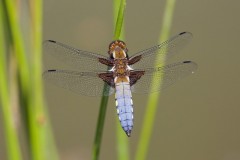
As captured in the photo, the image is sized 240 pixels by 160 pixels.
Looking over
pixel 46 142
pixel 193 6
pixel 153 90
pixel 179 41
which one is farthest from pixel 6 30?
pixel 193 6

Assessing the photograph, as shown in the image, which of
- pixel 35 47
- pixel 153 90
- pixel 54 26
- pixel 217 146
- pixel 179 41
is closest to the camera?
pixel 35 47

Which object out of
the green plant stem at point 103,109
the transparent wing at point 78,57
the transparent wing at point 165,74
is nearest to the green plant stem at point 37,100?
the green plant stem at point 103,109

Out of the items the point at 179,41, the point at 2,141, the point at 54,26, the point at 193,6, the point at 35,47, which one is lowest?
the point at 2,141

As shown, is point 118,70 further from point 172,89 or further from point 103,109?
point 172,89

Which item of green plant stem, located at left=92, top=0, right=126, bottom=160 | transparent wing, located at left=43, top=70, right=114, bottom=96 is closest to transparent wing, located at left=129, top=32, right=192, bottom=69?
transparent wing, located at left=43, top=70, right=114, bottom=96

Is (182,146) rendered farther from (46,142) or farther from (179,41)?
(46,142)

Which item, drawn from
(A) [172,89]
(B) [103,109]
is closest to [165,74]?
(B) [103,109]

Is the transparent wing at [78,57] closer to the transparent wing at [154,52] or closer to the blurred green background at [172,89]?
the transparent wing at [154,52]
